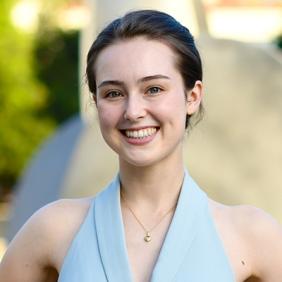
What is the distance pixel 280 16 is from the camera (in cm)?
3434

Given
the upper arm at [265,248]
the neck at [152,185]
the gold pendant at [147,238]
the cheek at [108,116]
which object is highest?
the cheek at [108,116]

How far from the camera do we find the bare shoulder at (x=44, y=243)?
8.36 ft

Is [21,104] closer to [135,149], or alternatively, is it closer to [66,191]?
[66,191]

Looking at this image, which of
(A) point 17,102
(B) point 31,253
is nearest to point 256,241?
(B) point 31,253

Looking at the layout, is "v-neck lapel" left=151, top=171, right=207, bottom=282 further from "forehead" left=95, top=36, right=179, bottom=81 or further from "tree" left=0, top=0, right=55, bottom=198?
"tree" left=0, top=0, right=55, bottom=198

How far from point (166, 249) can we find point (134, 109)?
1.10 ft

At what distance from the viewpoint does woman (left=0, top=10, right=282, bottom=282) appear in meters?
2.42

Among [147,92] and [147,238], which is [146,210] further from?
[147,92]

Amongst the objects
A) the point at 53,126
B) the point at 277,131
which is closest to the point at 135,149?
the point at 277,131

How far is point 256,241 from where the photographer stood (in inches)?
99.1

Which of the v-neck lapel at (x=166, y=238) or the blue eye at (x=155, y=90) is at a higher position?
the blue eye at (x=155, y=90)

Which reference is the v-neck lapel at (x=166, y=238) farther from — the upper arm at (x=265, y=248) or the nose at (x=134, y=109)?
the nose at (x=134, y=109)

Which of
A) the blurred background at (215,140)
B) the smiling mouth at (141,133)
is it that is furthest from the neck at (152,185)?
the blurred background at (215,140)

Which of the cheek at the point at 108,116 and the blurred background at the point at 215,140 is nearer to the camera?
the cheek at the point at 108,116
